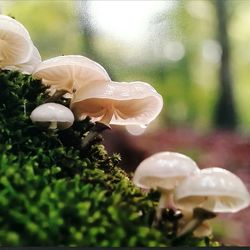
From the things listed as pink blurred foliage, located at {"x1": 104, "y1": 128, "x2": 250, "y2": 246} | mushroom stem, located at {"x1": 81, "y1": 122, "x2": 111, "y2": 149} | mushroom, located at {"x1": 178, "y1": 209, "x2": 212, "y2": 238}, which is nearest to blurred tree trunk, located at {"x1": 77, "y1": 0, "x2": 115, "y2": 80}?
mushroom stem, located at {"x1": 81, "y1": 122, "x2": 111, "y2": 149}

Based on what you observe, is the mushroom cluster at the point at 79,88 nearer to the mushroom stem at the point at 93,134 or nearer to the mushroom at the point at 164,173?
the mushroom stem at the point at 93,134

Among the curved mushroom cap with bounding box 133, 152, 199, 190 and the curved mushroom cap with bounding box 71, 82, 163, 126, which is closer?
the curved mushroom cap with bounding box 133, 152, 199, 190

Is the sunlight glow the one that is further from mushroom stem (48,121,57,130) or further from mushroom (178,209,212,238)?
mushroom (178,209,212,238)

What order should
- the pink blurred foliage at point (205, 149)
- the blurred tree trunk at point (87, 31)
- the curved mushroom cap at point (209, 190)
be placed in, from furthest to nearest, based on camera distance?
the pink blurred foliage at point (205, 149) → the blurred tree trunk at point (87, 31) → the curved mushroom cap at point (209, 190)

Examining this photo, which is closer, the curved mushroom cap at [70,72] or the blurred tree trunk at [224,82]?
the curved mushroom cap at [70,72]

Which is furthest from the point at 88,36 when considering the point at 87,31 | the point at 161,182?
the point at 161,182

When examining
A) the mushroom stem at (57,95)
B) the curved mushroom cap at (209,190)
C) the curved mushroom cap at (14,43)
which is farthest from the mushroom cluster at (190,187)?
the curved mushroom cap at (14,43)
